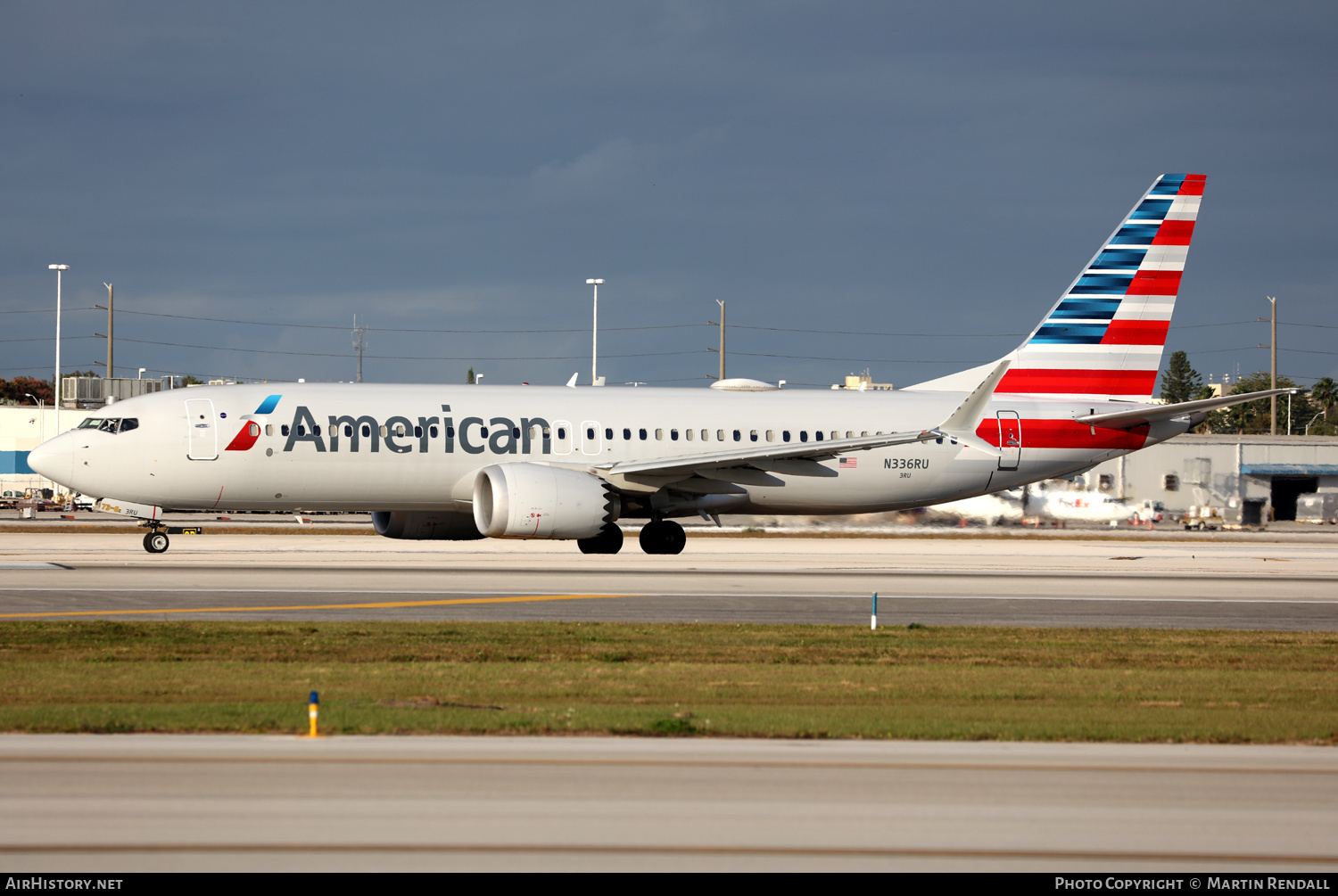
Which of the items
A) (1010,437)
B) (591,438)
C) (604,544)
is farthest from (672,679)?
(1010,437)

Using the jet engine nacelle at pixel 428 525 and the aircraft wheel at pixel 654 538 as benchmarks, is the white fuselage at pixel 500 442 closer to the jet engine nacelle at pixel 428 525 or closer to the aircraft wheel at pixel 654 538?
the jet engine nacelle at pixel 428 525

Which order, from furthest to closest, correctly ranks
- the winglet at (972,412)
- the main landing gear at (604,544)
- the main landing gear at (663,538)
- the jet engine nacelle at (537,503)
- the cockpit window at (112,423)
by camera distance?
the main landing gear at (663,538)
the main landing gear at (604,544)
the winglet at (972,412)
the cockpit window at (112,423)
the jet engine nacelle at (537,503)

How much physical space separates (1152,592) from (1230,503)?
157ft

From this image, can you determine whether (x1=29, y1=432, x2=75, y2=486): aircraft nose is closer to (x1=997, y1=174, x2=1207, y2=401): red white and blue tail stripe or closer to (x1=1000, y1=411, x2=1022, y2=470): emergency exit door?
(x1=1000, y1=411, x2=1022, y2=470): emergency exit door

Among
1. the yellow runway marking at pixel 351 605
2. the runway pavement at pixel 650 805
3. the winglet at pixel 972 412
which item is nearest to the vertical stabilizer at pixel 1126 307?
the winglet at pixel 972 412

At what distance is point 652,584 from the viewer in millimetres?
25703

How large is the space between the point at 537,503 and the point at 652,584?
544cm

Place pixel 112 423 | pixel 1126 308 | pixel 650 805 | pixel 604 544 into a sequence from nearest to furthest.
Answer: pixel 650 805
pixel 112 423
pixel 604 544
pixel 1126 308

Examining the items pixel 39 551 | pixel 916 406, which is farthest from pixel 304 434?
pixel 916 406

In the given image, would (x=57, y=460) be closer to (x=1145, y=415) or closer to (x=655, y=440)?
(x=655, y=440)

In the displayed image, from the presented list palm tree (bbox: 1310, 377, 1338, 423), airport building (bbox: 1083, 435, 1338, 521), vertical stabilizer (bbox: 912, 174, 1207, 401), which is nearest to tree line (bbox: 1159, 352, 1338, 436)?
palm tree (bbox: 1310, 377, 1338, 423)

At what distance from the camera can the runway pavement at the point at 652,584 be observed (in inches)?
823

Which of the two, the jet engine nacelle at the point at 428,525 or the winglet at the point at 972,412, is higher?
the winglet at the point at 972,412

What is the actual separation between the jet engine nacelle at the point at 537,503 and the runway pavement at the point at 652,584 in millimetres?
963
